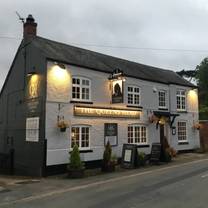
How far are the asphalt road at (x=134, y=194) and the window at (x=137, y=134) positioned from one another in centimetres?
694

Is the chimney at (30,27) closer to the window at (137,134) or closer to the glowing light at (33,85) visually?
the glowing light at (33,85)

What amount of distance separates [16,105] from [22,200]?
36.0 ft

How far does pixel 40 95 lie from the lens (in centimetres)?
1773

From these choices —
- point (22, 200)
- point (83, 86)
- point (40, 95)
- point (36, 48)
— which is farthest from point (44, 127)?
point (22, 200)

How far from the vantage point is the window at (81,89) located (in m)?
18.6

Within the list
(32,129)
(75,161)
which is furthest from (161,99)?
(75,161)

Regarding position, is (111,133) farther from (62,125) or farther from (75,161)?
(75,161)

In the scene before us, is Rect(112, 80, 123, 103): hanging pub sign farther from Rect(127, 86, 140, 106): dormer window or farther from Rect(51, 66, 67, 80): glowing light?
Rect(51, 66, 67, 80): glowing light

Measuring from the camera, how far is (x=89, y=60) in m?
21.0

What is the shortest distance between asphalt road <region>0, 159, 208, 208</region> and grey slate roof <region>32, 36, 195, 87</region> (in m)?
7.58

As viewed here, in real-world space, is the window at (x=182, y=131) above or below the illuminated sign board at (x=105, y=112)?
below

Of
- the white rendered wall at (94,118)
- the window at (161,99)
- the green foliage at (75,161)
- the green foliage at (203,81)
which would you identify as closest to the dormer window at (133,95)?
the white rendered wall at (94,118)

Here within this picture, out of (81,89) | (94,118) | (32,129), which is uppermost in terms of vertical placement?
(81,89)

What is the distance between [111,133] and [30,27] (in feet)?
27.7
